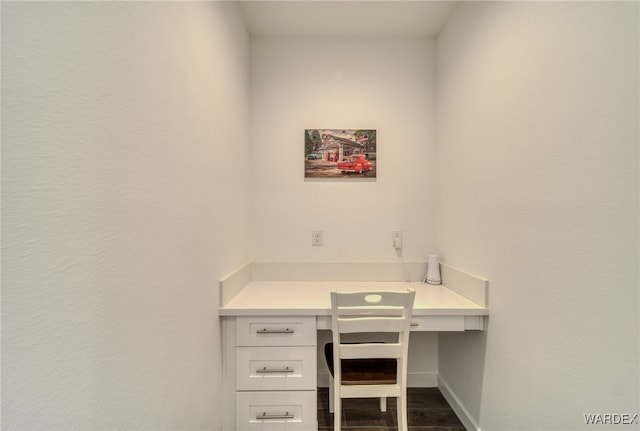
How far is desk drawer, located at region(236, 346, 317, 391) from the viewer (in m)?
1.54

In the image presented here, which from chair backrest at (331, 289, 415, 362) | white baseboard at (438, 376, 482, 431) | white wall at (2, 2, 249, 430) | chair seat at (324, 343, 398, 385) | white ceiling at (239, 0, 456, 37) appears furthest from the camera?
white ceiling at (239, 0, 456, 37)

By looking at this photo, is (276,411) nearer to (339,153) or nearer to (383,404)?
(383,404)

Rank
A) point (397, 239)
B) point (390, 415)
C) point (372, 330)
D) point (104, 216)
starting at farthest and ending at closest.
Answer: point (397, 239) → point (390, 415) → point (372, 330) → point (104, 216)

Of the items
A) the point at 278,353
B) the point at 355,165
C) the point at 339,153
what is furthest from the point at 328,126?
the point at 278,353

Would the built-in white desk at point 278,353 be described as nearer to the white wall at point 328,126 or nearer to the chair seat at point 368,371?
the chair seat at point 368,371

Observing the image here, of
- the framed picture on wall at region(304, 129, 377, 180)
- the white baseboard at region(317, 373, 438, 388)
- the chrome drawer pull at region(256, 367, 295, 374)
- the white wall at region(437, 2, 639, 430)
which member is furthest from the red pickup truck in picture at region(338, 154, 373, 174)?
the white baseboard at region(317, 373, 438, 388)

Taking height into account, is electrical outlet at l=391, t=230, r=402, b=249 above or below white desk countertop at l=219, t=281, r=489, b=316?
above

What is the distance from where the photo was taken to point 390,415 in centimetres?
186

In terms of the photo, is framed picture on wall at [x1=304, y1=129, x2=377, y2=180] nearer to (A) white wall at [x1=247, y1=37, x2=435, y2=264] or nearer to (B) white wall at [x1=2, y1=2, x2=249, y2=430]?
(A) white wall at [x1=247, y1=37, x2=435, y2=264]

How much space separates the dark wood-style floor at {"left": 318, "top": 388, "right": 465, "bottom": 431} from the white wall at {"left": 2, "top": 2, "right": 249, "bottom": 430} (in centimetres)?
90

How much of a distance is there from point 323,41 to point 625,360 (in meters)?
2.31

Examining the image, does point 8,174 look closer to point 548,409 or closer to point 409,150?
point 548,409

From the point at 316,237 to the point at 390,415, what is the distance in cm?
122

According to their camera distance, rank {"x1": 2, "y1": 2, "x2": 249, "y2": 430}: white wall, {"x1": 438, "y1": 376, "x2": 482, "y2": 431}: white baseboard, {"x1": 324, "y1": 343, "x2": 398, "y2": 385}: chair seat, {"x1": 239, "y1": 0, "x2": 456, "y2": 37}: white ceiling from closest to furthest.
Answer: {"x1": 2, "y1": 2, "x2": 249, "y2": 430}: white wall
{"x1": 324, "y1": 343, "x2": 398, "y2": 385}: chair seat
{"x1": 438, "y1": 376, "x2": 482, "y2": 431}: white baseboard
{"x1": 239, "y1": 0, "x2": 456, "y2": 37}: white ceiling
